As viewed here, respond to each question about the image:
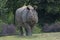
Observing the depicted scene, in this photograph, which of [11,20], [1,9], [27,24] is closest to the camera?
[27,24]

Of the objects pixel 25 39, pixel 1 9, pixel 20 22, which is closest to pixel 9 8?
pixel 1 9

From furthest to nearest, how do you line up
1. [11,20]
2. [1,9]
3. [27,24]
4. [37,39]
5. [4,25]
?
[11,20], [1,9], [4,25], [27,24], [37,39]

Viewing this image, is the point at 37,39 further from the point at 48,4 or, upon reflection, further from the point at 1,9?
the point at 48,4

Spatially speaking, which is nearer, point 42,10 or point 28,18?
point 28,18

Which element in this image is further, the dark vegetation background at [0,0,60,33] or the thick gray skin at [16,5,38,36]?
the dark vegetation background at [0,0,60,33]

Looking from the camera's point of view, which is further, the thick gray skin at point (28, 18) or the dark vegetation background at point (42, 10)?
the dark vegetation background at point (42, 10)

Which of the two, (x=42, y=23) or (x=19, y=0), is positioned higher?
(x=19, y=0)

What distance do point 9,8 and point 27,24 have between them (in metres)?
15.2

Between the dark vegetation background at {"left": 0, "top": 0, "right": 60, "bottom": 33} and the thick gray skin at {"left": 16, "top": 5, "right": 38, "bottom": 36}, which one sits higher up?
the thick gray skin at {"left": 16, "top": 5, "right": 38, "bottom": 36}

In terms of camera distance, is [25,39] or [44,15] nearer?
[25,39]

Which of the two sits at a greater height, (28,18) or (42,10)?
(28,18)

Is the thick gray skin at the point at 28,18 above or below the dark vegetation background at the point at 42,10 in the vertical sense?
above

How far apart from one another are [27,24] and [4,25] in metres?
9.38

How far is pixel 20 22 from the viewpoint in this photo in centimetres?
1912
